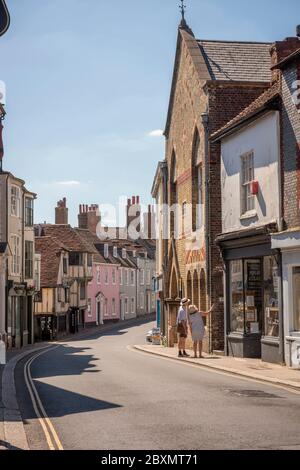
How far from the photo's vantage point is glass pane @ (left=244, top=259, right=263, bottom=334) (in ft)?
74.3

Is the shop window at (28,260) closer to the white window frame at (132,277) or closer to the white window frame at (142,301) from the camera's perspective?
the white window frame at (132,277)

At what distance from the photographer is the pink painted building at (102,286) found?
73.4m

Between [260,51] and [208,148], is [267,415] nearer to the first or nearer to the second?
[208,148]

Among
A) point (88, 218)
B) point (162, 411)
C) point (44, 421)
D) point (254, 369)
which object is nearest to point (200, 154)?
point (254, 369)

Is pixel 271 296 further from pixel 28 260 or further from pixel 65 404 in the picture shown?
pixel 28 260

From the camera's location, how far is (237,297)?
23.4 m

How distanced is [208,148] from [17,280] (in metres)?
21.5

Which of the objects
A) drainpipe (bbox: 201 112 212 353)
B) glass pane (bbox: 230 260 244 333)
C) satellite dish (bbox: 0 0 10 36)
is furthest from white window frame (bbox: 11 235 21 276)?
satellite dish (bbox: 0 0 10 36)

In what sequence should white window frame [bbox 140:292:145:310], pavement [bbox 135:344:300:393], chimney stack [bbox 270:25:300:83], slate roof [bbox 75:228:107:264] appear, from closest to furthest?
1. pavement [bbox 135:344:300:393]
2. chimney stack [bbox 270:25:300:83]
3. slate roof [bbox 75:228:107:264]
4. white window frame [bbox 140:292:145:310]

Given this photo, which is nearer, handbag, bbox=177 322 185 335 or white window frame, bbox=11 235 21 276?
handbag, bbox=177 322 185 335

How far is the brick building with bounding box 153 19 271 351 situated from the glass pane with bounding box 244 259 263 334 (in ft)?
9.59

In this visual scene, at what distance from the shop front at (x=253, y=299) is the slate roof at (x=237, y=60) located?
307 inches

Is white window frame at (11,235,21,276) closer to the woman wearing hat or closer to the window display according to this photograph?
the woman wearing hat

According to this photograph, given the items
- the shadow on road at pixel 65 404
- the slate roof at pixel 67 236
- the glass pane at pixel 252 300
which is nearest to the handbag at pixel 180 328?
the glass pane at pixel 252 300
